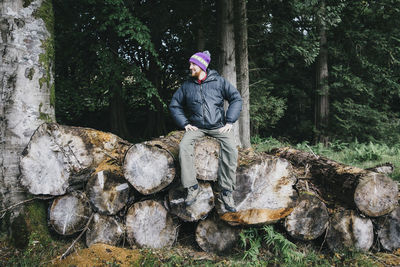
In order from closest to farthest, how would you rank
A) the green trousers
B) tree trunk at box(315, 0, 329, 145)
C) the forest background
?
the green trousers → the forest background → tree trunk at box(315, 0, 329, 145)

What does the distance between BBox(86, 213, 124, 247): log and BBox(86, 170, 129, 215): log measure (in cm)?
15

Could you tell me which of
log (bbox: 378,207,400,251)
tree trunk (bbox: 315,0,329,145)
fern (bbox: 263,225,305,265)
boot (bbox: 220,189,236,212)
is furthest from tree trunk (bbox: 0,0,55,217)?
tree trunk (bbox: 315,0,329,145)

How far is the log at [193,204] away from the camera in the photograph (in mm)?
3461

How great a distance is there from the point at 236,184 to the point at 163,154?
41.7 inches

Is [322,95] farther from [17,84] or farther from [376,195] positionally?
[17,84]

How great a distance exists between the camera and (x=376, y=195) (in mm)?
3471

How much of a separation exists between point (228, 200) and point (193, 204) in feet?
1.61

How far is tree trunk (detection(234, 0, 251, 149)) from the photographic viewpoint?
8000 mm

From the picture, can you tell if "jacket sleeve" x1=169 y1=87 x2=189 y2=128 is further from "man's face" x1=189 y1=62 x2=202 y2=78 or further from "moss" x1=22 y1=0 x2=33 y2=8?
"moss" x1=22 y1=0 x2=33 y2=8

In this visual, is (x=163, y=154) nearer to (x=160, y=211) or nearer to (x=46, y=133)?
(x=160, y=211)

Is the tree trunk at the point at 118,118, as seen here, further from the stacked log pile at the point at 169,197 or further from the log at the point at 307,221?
the log at the point at 307,221

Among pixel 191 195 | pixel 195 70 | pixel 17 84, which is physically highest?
pixel 195 70

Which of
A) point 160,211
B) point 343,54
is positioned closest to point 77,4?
point 160,211

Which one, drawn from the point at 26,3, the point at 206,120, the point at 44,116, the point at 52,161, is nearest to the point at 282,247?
the point at 206,120
